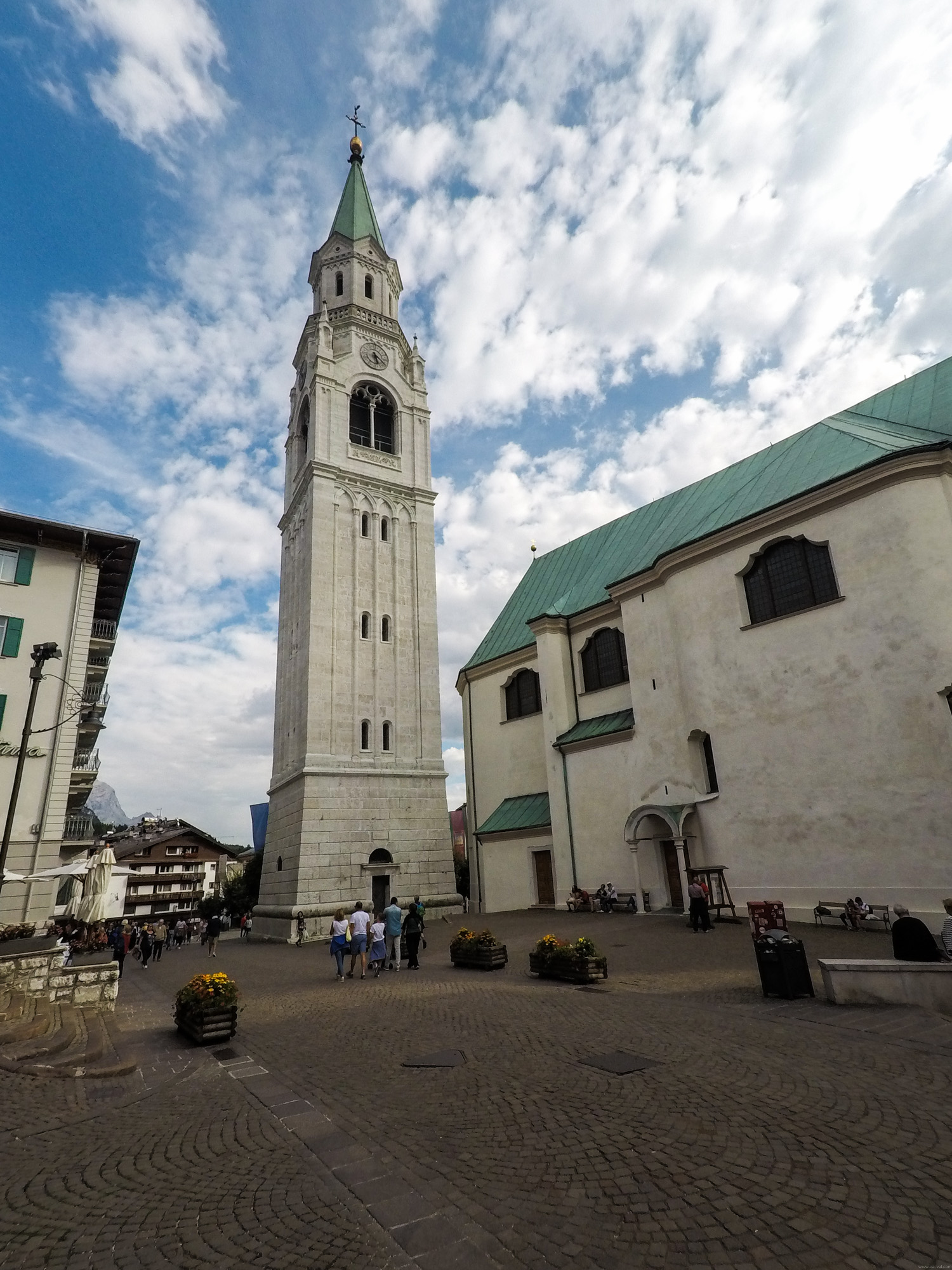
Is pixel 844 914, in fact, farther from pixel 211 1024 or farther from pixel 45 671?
pixel 45 671

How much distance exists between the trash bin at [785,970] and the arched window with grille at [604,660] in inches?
704

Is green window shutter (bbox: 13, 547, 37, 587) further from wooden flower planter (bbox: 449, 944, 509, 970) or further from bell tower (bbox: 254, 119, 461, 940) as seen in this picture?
wooden flower planter (bbox: 449, 944, 509, 970)

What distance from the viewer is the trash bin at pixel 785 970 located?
11.0 meters

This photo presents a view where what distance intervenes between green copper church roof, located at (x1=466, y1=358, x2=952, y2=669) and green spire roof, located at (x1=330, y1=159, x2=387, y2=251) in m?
26.5

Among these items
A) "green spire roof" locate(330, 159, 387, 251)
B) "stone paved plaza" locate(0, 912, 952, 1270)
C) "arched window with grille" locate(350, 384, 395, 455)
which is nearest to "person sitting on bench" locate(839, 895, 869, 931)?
"stone paved plaza" locate(0, 912, 952, 1270)

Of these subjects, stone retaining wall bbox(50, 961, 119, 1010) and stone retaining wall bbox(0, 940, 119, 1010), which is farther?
stone retaining wall bbox(50, 961, 119, 1010)

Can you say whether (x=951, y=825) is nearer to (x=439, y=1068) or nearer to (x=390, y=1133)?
(x=439, y=1068)

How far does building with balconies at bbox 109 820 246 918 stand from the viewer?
82938 mm

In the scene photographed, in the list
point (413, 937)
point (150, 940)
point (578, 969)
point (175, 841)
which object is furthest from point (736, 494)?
point (175, 841)

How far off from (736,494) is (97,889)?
27.2 meters

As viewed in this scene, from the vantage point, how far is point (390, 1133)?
6.24 metres

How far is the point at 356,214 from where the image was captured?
46.2 m

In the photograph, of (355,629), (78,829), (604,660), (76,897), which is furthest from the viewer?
(355,629)

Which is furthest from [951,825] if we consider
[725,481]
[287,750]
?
[287,750]
